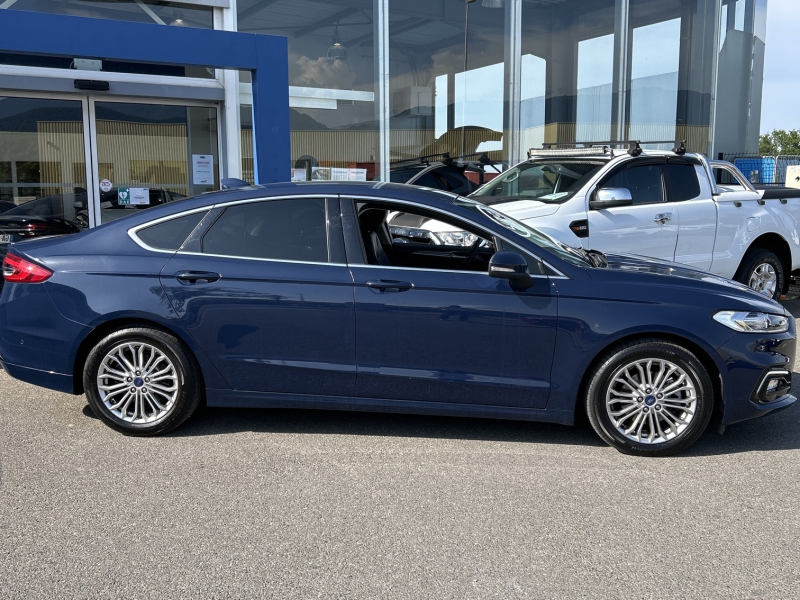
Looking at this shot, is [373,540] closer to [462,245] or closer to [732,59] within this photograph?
[462,245]

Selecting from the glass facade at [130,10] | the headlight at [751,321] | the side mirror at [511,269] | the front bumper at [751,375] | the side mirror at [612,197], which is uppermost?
the glass facade at [130,10]

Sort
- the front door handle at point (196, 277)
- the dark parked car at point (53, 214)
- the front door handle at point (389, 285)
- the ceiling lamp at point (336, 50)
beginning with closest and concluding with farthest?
the front door handle at point (389, 285)
the front door handle at point (196, 277)
the dark parked car at point (53, 214)
the ceiling lamp at point (336, 50)

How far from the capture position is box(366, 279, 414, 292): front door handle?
16.0 ft

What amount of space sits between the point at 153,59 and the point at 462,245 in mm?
5037

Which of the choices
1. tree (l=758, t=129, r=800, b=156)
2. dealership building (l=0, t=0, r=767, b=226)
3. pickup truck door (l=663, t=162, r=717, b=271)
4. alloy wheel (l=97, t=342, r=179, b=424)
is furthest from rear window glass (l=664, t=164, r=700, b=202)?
tree (l=758, t=129, r=800, b=156)

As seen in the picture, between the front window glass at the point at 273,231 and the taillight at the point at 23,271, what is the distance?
3.40ft

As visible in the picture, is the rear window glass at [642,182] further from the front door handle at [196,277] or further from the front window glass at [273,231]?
the front door handle at [196,277]

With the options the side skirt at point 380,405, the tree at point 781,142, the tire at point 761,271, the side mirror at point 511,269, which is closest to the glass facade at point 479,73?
the tire at point 761,271

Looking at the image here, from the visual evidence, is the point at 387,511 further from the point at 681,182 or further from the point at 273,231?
the point at 681,182

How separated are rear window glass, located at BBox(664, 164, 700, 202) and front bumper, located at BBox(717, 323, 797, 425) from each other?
4364mm

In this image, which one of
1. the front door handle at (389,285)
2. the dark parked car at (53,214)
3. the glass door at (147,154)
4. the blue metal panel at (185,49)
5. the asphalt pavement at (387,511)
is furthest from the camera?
the glass door at (147,154)

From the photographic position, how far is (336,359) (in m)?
4.92

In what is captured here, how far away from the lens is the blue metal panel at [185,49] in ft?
28.2

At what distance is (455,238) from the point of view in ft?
21.2
